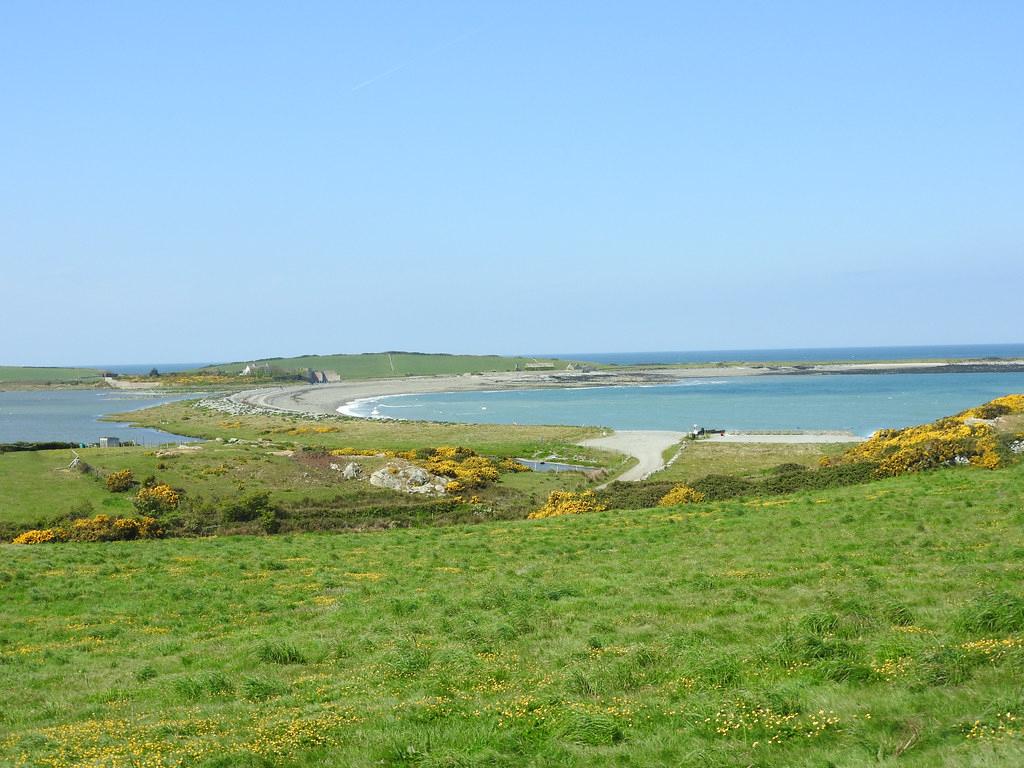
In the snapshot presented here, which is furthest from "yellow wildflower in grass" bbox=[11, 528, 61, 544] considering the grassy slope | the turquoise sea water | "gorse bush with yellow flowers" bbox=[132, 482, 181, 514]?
the turquoise sea water

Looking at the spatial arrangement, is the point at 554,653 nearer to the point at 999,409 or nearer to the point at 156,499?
the point at 156,499

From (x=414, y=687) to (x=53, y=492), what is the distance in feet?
133

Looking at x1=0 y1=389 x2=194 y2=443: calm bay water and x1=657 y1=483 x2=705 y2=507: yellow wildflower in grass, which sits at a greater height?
x1=0 y1=389 x2=194 y2=443: calm bay water

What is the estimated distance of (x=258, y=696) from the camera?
40.8 ft

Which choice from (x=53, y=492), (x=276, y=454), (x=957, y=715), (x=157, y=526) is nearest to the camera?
(x=957, y=715)

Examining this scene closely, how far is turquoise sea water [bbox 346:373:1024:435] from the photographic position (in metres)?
109

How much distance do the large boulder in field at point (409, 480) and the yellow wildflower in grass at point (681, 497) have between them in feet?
54.0

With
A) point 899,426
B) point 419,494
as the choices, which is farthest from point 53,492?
point 899,426

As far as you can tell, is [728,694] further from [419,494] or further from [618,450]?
[618,450]

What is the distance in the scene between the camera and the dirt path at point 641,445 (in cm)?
6393

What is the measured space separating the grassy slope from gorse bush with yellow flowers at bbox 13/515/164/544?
32.0 ft

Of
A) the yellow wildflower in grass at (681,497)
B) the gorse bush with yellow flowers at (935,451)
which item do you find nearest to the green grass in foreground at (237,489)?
the yellow wildflower in grass at (681,497)

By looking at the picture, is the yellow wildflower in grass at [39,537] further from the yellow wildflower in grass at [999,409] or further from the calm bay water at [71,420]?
the calm bay water at [71,420]

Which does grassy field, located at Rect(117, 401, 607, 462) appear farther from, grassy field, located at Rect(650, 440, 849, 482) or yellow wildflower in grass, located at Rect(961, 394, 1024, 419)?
yellow wildflower in grass, located at Rect(961, 394, 1024, 419)
